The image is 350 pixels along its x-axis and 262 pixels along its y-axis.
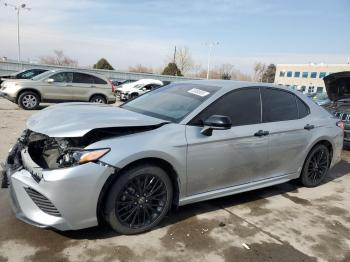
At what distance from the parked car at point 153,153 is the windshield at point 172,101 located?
0.05 feet

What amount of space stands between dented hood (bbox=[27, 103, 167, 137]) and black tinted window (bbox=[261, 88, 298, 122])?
1588 millimetres

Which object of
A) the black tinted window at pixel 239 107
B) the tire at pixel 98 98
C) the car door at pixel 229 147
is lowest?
the tire at pixel 98 98

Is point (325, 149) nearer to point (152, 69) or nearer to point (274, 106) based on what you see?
point (274, 106)

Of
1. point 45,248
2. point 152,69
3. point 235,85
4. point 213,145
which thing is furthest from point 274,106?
point 152,69

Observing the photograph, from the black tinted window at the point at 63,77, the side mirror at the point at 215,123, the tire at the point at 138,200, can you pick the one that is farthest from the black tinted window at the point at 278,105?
the black tinted window at the point at 63,77

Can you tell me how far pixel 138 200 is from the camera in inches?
140

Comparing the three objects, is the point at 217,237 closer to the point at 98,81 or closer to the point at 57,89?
the point at 57,89

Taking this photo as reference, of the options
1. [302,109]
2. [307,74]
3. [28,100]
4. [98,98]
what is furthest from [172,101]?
[307,74]

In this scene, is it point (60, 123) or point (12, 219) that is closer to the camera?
point (60, 123)

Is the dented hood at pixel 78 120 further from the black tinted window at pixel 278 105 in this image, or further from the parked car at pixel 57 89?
the parked car at pixel 57 89

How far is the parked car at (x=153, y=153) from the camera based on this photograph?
10.5ft

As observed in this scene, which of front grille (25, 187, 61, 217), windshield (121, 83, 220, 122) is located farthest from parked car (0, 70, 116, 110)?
front grille (25, 187, 61, 217)

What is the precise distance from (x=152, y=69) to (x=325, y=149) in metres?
72.9

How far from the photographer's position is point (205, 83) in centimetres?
471
